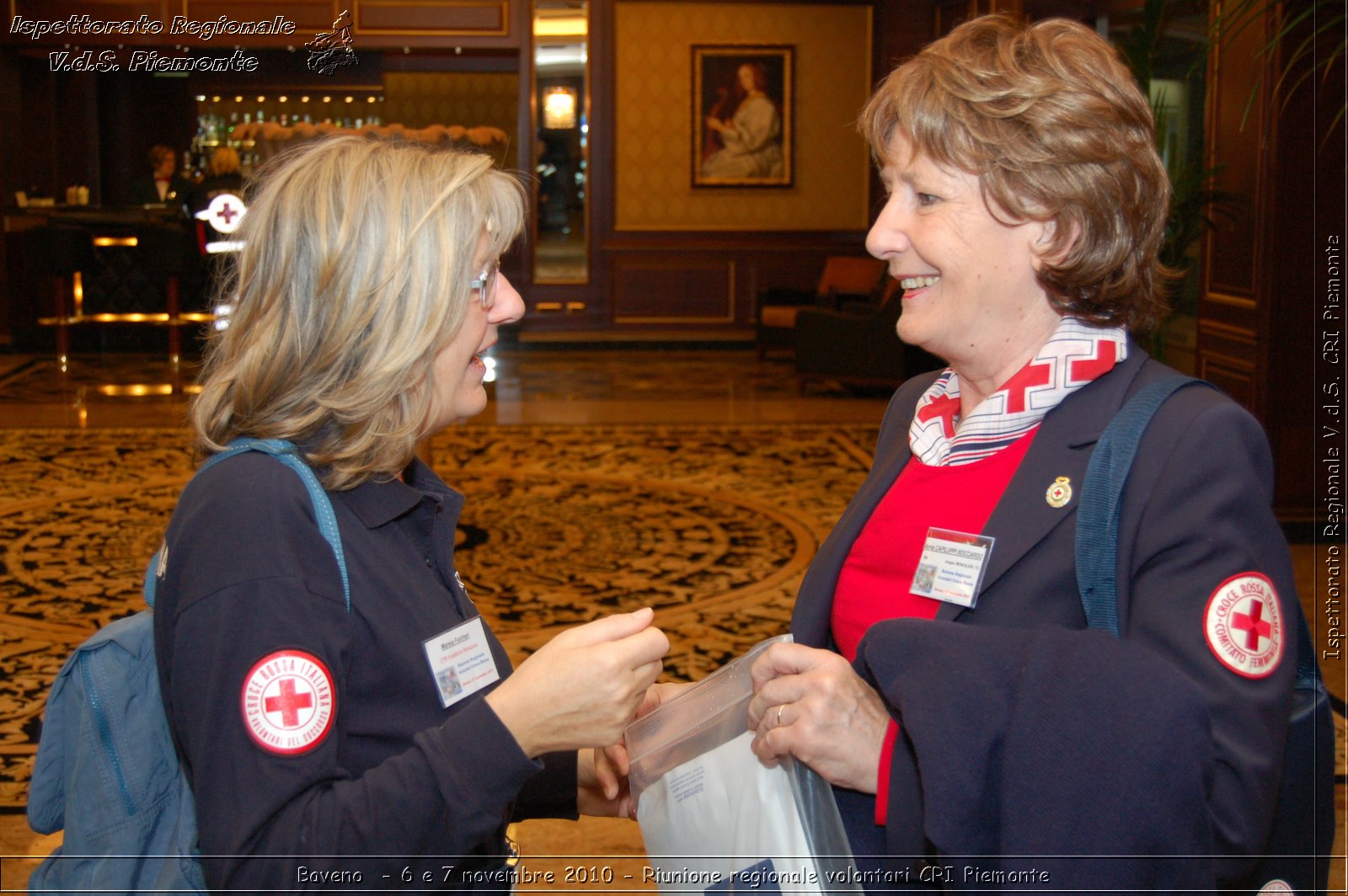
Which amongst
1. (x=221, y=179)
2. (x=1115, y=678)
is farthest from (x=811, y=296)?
(x=1115, y=678)

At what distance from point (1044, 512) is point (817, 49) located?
12916 millimetres

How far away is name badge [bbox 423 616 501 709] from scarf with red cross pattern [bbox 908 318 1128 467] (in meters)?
0.66

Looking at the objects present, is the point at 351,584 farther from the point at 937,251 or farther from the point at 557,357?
the point at 557,357

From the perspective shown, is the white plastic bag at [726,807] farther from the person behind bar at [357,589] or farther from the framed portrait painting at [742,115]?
the framed portrait painting at [742,115]

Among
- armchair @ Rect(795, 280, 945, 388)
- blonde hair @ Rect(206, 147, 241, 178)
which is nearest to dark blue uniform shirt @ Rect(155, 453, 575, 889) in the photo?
armchair @ Rect(795, 280, 945, 388)

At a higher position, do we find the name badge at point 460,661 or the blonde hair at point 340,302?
the blonde hair at point 340,302

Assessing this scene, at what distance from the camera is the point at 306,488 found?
4.38 ft

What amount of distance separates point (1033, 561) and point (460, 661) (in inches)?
26.6

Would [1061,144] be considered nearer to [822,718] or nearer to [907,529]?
[907,529]

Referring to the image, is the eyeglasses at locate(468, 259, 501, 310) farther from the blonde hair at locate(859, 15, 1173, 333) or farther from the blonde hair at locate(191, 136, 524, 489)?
the blonde hair at locate(859, 15, 1173, 333)

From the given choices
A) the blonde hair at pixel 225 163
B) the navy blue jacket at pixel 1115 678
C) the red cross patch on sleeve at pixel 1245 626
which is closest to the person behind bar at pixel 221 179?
the blonde hair at pixel 225 163

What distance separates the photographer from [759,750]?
4.36 feet

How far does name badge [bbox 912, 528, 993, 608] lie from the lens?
143cm

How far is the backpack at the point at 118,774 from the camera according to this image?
1.30m
